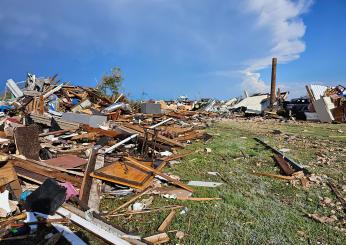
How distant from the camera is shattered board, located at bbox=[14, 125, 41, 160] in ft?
19.3

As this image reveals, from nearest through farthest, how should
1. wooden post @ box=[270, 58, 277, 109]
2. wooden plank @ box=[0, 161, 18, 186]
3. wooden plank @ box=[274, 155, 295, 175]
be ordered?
wooden plank @ box=[0, 161, 18, 186], wooden plank @ box=[274, 155, 295, 175], wooden post @ box=[270, 58, 277, 109]

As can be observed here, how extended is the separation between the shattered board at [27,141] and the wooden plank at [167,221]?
3.40 m

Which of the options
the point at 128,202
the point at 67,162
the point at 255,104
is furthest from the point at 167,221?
the point at 255,104

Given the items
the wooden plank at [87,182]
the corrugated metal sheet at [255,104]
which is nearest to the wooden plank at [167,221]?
the wooden plank at [87,182]

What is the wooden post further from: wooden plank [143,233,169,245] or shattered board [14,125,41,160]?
wooden plank [143,233,169,245]

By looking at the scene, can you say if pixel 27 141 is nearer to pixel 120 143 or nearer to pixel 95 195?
pixel 120 143

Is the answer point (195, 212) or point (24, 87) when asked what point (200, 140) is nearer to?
point (195, 212)

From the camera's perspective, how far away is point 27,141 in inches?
238

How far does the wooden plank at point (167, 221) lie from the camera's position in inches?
144

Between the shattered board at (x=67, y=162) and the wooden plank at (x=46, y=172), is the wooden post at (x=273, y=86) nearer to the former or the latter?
the shattered board at (x=67, y=162)

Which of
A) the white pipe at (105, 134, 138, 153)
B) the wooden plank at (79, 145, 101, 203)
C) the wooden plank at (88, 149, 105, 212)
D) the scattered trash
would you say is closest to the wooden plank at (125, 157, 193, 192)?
the scattered trash

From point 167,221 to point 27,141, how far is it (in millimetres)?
3768

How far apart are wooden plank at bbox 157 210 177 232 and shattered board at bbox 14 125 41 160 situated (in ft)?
11.1

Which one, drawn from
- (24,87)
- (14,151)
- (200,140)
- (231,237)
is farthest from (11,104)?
(231,237)
